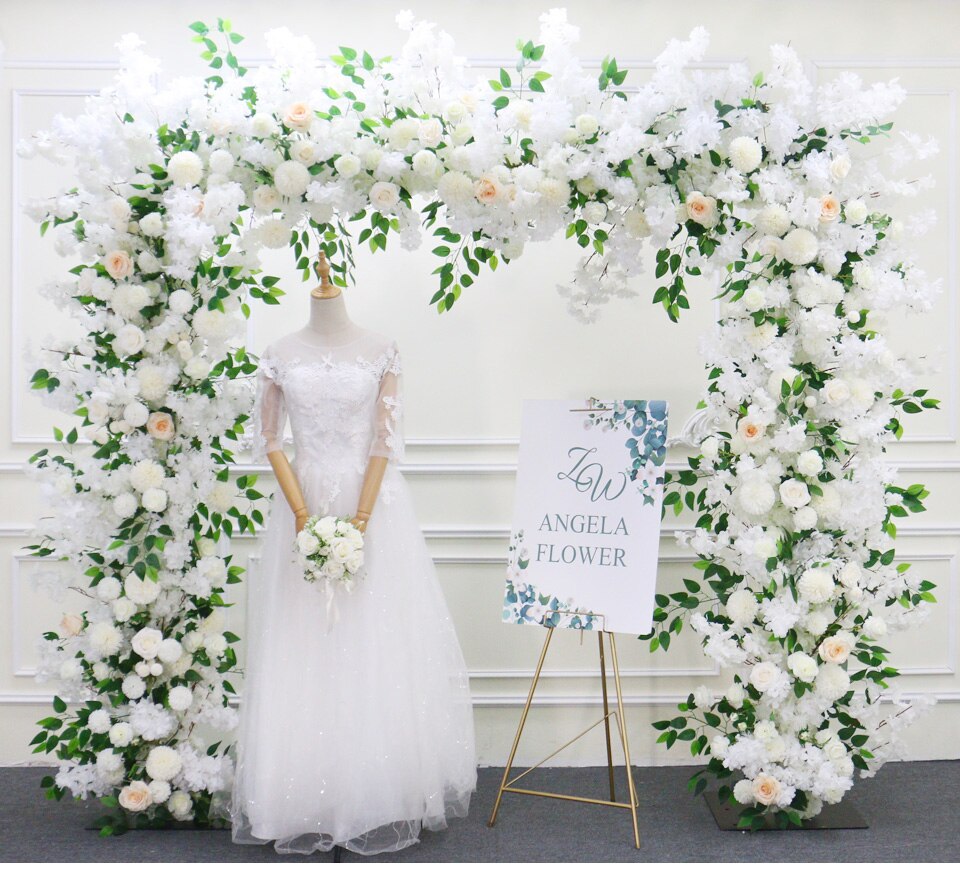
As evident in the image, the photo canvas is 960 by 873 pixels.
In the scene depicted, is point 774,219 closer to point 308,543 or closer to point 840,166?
point 840,166

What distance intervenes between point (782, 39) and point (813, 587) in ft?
7.42

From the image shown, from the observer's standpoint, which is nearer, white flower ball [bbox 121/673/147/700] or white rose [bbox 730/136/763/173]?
white rose [bbox 730/136/763/173]

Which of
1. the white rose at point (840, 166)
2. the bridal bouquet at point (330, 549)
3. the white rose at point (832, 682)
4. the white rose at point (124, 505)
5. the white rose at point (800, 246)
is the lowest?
the white rose at point (832, 682)

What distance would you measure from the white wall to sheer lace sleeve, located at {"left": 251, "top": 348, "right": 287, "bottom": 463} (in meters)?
0.70

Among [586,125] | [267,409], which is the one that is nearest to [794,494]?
[586,125]

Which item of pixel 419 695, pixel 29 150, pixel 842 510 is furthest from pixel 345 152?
pixel 842 510

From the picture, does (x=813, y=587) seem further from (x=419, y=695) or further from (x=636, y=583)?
(x=419, y=695)

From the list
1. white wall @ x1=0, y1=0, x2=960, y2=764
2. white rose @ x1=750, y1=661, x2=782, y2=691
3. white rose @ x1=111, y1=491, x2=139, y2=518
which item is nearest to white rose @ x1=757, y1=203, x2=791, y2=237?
white wall @ x1=0, y1=0, x2=960, y2=764

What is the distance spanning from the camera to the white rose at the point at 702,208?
2652 millimetres

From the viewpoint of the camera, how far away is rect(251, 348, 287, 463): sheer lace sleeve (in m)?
2.90

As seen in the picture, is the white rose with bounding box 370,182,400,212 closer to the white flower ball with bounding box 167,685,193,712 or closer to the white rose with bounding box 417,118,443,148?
the white rose with bounding box 417,118,443,148

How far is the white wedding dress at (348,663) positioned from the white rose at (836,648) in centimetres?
117

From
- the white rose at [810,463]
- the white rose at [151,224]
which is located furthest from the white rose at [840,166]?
the white rose at [151,224]

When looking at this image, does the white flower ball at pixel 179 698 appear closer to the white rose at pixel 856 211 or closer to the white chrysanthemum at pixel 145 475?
the white chrysanthemum at pixel 145 475
